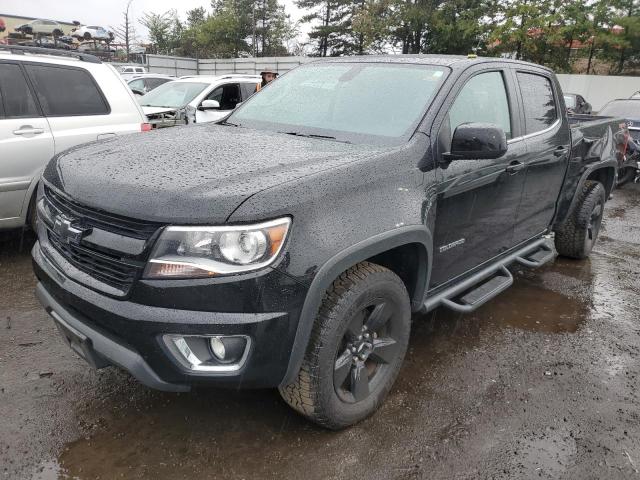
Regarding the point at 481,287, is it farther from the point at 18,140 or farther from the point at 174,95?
the point at 174,95

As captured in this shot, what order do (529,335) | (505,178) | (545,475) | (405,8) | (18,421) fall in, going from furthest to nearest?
(405,8) → (529,335) → (505,178) → (18,421) → (545,475)

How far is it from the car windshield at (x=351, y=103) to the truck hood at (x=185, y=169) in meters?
0.19

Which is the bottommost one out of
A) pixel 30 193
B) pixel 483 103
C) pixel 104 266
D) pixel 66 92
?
pixel 30 193

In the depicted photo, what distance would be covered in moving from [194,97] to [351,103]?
708cm

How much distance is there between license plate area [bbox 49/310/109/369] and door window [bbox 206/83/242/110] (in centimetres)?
783

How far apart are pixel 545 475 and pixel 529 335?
153 cm

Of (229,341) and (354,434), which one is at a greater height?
(229,341)

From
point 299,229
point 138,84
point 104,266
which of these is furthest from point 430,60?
point 138,84

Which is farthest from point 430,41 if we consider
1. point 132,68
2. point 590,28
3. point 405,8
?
point 132,68

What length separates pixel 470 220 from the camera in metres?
3.11

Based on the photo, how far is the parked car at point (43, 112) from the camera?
14.0 feet

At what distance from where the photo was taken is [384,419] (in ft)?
8.83

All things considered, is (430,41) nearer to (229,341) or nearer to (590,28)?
(590,28)

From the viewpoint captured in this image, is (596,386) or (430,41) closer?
(596,386)
